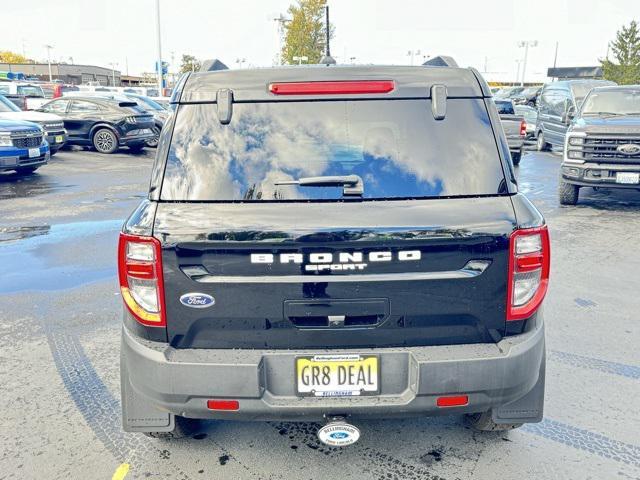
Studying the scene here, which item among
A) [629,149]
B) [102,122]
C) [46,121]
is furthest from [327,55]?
[102,122]

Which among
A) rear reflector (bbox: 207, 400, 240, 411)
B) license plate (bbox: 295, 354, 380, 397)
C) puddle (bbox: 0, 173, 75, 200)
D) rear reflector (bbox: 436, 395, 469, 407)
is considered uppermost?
license plate (bbox: 295, 354, 380, 397)

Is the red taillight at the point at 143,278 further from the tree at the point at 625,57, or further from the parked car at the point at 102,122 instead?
the tree at the point at 625,57

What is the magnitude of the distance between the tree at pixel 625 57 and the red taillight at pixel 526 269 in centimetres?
4728

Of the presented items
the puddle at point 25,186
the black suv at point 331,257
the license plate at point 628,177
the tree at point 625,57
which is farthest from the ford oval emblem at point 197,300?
the tree at point 625,57

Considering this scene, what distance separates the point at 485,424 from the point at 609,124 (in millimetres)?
8010

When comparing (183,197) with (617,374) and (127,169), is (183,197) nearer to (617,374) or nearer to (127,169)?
(617,374)

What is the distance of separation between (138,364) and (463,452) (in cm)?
172

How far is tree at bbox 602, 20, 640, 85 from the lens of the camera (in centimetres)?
4350

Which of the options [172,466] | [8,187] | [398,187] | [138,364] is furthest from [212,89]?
[8,187]

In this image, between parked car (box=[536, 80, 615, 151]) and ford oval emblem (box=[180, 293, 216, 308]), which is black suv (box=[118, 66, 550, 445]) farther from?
parked car (box=[536, 80, 615, 151])

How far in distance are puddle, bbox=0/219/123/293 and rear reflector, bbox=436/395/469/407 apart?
4495 millimetres

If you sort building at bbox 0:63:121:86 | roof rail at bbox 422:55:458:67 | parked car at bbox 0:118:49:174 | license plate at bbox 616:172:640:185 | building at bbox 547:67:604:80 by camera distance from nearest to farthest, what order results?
roof rail at bbox 422:55:458:67, license plate at bbox 616:172:640:185, parked car at bbox 0:118:49:174, building at bbox 547:67:604:80, building at bbox 0:63:121:86

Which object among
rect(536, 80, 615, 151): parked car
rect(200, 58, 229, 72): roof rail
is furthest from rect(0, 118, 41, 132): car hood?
rect(536, 80, 615, 151): parked car

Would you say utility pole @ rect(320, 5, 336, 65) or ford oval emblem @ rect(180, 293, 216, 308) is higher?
utility pole @ rect(320, 5, 336, 65)
